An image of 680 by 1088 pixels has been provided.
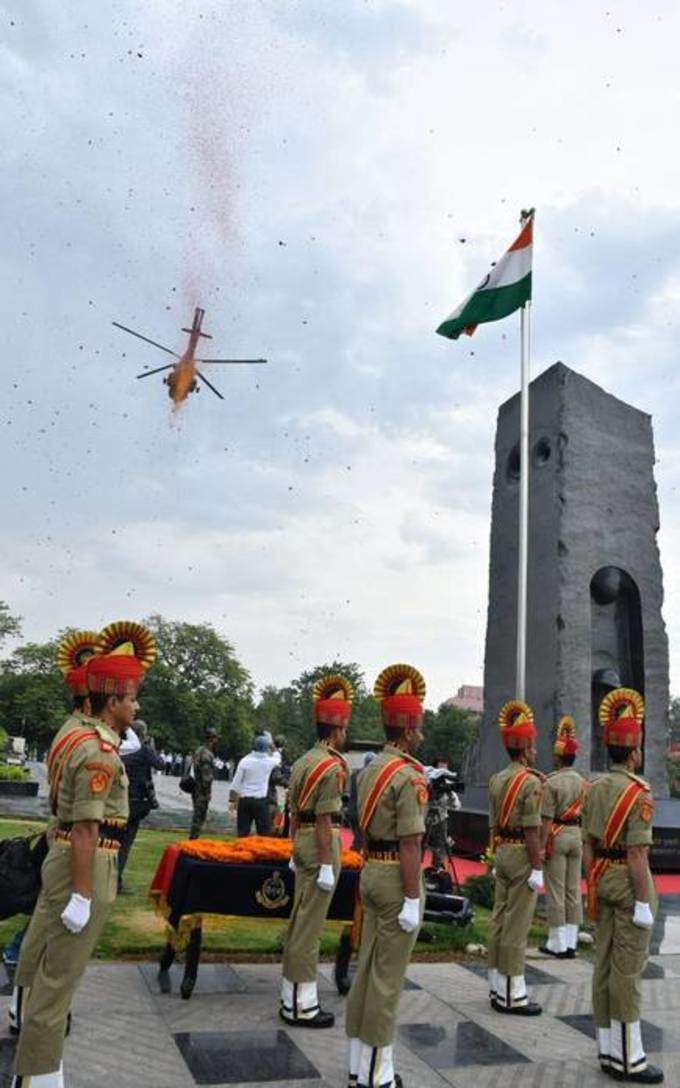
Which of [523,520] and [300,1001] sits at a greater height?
[523,520]

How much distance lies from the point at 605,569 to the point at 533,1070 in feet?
37.6

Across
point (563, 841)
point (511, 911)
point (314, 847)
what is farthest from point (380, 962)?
point (563, 841)

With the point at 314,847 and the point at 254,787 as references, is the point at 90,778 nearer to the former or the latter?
the point at 314,847

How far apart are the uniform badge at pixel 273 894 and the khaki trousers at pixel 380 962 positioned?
1.53m

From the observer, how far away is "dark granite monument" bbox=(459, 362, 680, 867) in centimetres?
1477

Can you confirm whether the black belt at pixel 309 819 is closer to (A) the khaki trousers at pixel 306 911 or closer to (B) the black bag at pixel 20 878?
(A) the khaki trousers at pixel 306 911

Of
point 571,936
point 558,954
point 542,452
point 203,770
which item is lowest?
point 558,954

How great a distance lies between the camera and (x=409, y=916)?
444cm

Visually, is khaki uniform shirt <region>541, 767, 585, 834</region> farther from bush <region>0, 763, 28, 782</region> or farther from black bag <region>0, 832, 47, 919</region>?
bush <region>0, 763, 28, 782</region>

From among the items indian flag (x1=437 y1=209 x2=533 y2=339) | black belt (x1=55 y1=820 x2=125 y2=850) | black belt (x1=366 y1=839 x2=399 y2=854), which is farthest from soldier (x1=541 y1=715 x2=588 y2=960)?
indian flag (x1=437 y1=209 x2=533 y2=339)

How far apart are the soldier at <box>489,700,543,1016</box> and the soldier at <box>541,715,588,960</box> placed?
5.43 feet

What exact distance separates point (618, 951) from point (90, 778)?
325 centimetres

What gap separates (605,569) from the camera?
15383 mm

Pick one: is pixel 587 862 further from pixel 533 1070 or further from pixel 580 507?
pixel 580 507
